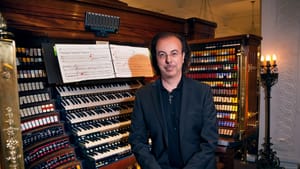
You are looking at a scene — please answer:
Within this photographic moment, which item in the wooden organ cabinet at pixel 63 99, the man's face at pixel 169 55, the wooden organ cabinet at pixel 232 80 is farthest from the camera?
the wooden organ cabinet at pixel 232 80

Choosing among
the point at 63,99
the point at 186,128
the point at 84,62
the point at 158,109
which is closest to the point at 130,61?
the point at 84,62

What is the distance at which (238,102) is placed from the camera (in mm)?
3191

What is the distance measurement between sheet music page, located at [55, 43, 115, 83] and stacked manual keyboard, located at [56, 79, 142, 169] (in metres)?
0.18

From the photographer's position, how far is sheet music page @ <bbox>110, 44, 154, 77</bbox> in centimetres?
272

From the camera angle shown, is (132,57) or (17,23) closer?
(17,23)

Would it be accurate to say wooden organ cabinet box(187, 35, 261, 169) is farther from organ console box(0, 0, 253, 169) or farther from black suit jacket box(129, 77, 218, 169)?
black suit jacket box(129, 77, 218, 169)

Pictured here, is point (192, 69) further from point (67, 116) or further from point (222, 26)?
point (222, 26)

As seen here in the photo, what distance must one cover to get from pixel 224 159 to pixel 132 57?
185 cm

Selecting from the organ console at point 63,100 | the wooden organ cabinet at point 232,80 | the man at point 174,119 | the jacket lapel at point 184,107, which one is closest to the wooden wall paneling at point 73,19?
the organ console at point 63,100

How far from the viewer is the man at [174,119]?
157 centimetres

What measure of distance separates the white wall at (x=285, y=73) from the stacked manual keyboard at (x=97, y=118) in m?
2.17

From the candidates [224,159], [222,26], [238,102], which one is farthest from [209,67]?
[222,26]

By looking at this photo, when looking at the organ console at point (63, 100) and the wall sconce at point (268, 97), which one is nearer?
the organ console at point (63, 100)

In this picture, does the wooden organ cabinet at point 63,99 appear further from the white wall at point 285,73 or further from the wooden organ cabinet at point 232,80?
the white wall at point 285,73
